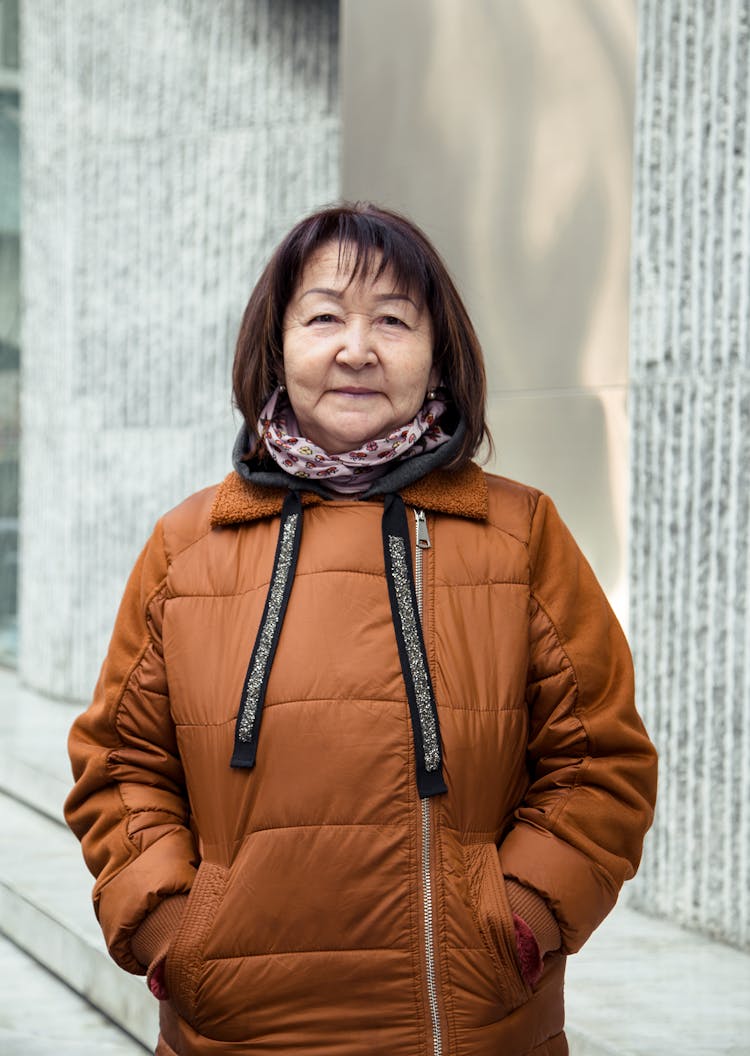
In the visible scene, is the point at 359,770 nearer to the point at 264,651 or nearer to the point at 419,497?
the point at 264,651

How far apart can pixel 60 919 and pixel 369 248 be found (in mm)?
3255

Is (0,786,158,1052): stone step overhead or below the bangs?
below

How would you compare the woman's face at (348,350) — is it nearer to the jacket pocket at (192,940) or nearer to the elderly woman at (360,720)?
the elderly woman at (360,720)

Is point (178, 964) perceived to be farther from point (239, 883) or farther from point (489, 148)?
point (489, 148)

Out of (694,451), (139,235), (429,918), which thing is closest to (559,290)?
(694,451)

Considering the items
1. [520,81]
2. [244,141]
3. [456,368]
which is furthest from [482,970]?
[244,141]

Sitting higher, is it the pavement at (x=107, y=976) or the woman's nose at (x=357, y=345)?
the woman's nose at (x=357, y=345)

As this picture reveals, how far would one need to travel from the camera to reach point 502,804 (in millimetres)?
2047

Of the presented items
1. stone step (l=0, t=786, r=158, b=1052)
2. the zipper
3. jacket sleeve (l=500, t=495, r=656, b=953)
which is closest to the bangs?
jacket sleeve (l=500, t=495, r=656, b=953)

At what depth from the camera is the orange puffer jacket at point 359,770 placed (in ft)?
6.38

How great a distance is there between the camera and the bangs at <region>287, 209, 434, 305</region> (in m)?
2.06

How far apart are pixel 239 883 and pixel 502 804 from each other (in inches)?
14.8

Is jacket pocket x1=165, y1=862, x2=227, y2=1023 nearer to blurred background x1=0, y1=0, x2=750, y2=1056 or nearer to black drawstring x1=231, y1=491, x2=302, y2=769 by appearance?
black drawstring x1=231, y1=491, x2=302, y2=769

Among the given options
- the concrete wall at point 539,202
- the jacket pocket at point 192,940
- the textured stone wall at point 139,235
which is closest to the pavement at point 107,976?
the concrete wall at point 539,202
